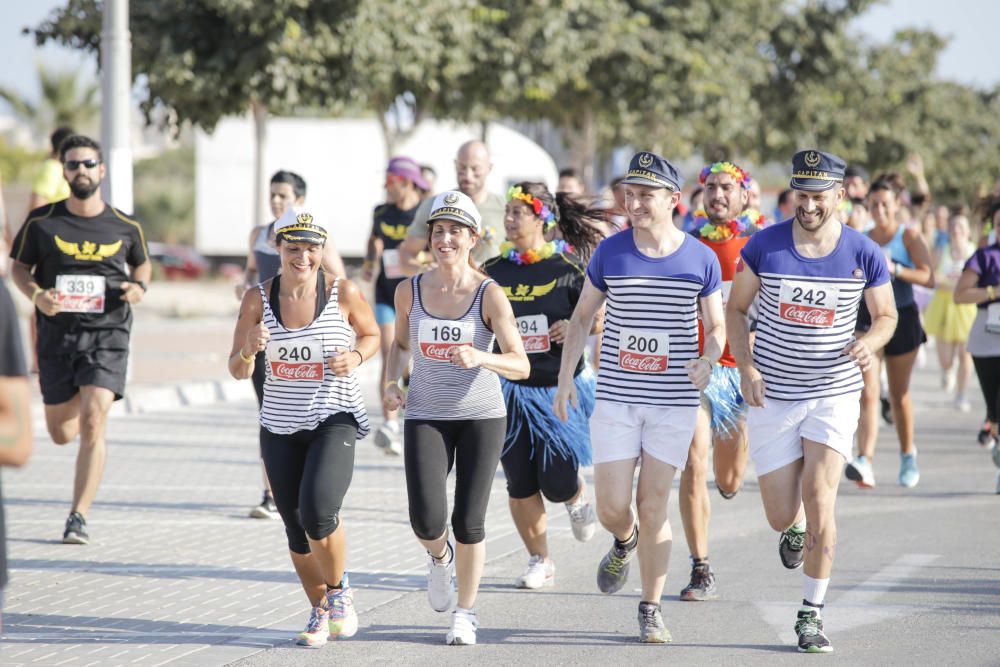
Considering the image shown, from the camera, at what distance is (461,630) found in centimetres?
627

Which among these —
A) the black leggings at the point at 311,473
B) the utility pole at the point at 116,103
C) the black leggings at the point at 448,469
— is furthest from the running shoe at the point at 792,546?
the utility pole at the point at 116,103

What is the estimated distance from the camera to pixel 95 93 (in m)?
56.8

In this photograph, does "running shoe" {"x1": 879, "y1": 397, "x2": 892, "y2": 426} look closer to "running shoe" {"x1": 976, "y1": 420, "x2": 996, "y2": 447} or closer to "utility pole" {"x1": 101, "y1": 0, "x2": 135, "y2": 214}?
"running shoe" {"x1": 976, "y1": 420, "x2": 996, "y2": 447}

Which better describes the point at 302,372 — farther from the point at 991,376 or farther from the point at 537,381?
the point at 991,376

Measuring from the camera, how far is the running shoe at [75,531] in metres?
8.36

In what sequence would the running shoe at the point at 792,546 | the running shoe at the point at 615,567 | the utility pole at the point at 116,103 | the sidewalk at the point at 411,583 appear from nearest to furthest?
the sidewalk at the point at 411,583
the running shoe at the point at 615,567
the running shoe at the point at 792,546
the utility pole at the point at 116,103

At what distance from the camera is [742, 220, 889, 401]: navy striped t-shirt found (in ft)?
20.6

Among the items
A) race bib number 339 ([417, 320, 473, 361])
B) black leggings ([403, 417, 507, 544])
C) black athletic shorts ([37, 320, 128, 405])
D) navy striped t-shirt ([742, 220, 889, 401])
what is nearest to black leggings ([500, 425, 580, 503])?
black leggings ([403, 417, 507, 544])

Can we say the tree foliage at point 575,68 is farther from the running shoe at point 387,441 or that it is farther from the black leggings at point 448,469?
the black leggings at point 448,469

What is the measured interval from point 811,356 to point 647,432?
2.53 feet

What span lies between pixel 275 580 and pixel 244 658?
5.07 feet

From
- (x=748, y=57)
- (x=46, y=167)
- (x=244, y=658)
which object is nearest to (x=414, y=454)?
(x=244, y=658)

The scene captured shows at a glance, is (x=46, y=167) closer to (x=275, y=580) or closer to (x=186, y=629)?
(x=275, y=580)

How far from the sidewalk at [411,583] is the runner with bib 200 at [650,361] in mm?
538
